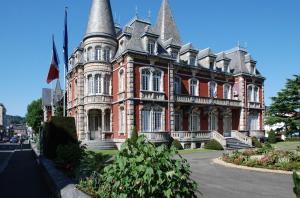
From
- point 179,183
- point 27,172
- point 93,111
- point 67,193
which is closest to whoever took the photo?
point 179,183

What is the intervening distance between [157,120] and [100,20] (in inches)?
482

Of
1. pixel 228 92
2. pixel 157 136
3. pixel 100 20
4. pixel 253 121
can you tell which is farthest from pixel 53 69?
pixel 253 121

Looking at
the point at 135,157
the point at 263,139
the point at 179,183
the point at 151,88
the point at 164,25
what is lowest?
the point at 263,139

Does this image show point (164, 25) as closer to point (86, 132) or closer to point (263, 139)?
point (86, 132)

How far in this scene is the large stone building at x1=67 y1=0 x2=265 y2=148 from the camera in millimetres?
30812

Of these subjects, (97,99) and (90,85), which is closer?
(97,99)

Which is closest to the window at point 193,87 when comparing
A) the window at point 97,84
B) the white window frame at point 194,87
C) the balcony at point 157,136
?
the white window frame at point 194,87

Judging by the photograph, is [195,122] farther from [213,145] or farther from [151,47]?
[151,47]

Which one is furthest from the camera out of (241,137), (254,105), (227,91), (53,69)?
(254,105)

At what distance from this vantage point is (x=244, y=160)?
18844mm

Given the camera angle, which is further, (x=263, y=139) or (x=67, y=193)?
(x=263, y=139)

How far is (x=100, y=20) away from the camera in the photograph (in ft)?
110

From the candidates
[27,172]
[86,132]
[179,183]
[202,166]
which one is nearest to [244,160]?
[202,166]

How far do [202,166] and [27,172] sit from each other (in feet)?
31.9
